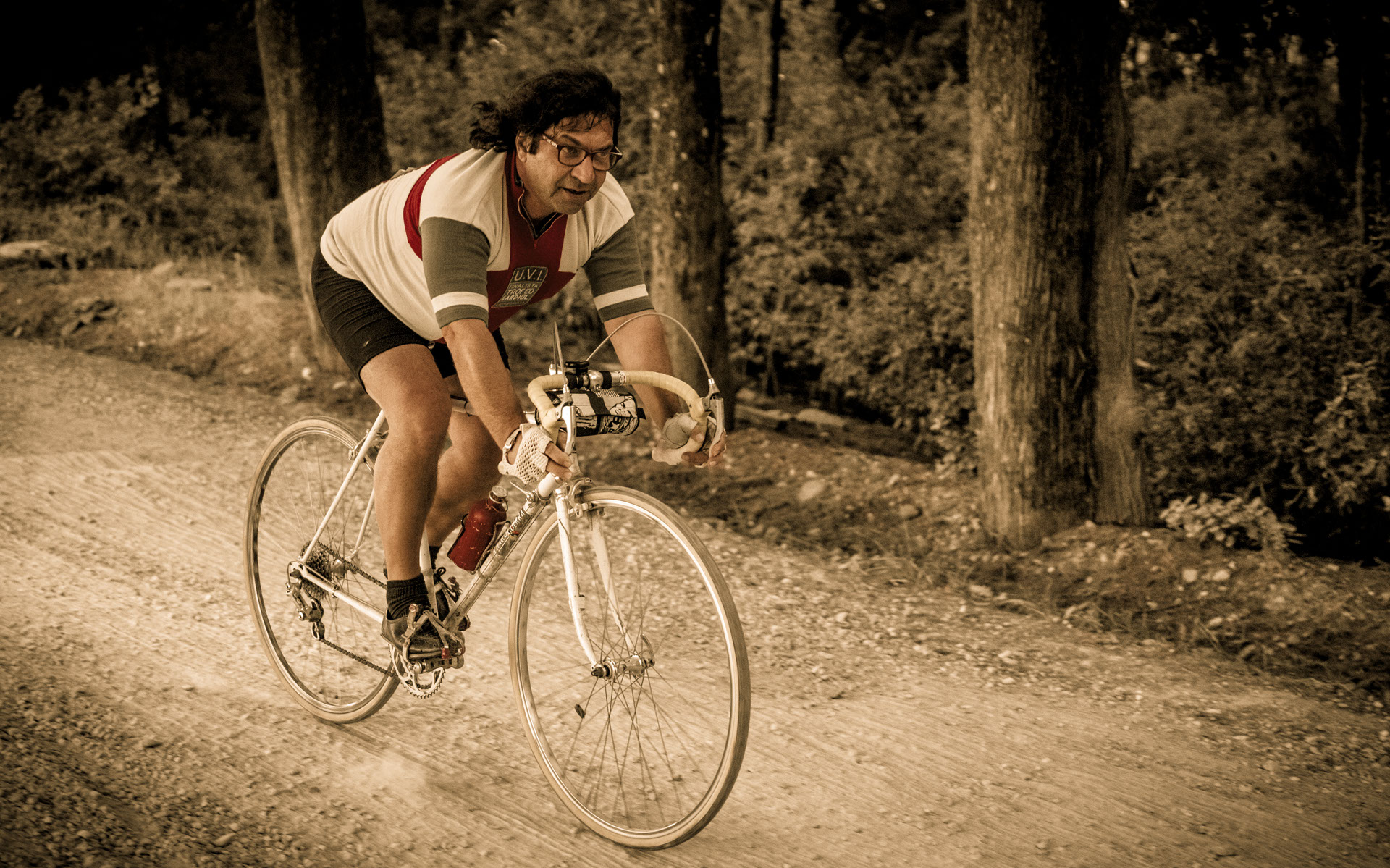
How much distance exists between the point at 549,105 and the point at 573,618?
57.2 inches

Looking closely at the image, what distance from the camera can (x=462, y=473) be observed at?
3377 millimetres

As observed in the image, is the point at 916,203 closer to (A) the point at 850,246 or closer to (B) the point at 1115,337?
(A) the point at 850,246

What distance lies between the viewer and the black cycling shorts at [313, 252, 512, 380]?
10.5 ft

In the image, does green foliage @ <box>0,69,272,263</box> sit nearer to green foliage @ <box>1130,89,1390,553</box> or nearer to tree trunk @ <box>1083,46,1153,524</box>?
tree trunk @ <box>1083,46,1153,524</box>

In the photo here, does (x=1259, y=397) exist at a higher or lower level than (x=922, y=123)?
lower

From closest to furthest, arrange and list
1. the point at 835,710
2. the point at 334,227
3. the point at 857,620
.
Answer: the point at 334,227, the point at 835,710, the point at 857,620

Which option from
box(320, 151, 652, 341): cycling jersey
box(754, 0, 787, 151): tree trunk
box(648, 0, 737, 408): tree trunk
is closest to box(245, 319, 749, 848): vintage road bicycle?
box(320, 151, 652, 341): cycling jersey

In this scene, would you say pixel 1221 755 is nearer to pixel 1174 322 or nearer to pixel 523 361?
pixel 1174 322

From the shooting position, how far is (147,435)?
6980 mm

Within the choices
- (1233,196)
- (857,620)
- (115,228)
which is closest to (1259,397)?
(1233,196)

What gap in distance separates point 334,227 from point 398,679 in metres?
1.49

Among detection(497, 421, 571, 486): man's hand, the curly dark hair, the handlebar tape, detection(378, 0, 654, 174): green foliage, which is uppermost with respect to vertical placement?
detection(378, 0, 654, 174): green foliage

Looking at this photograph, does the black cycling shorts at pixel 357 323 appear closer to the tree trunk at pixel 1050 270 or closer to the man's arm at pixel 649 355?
the man's arm at pixel 649 355

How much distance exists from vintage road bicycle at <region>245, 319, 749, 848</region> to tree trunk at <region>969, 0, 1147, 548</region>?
2275 mm
